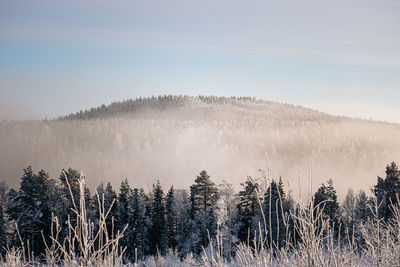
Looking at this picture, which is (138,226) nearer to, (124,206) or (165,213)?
(124,206)

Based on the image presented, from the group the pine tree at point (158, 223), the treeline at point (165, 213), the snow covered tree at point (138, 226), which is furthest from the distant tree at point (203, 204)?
the snow covered tree at point (138, 226)

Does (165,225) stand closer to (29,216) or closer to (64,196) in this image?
(64,196)

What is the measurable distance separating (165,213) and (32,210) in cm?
1562

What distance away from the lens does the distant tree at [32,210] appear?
27703mm

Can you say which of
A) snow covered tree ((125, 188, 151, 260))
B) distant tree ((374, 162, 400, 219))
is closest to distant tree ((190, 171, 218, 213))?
snow covered tree ((125, 188, 151, 260))

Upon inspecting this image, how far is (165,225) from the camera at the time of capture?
38938 mm

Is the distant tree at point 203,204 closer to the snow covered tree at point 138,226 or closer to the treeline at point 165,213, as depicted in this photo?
the treeline at point 165,213

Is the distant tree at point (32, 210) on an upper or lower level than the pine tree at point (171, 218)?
upper

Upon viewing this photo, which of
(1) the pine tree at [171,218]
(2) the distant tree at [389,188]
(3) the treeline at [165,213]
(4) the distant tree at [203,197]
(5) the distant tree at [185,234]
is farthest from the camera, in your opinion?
(1) the pine tree at [171,218]

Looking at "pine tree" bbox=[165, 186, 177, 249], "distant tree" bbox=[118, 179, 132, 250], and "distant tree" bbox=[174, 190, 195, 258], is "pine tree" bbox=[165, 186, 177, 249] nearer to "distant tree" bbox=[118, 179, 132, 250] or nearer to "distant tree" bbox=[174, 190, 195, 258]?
"distant tree" bbox=[174, 190, 195, 258]

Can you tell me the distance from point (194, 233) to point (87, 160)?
529 ft

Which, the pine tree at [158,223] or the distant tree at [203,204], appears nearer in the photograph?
the distant tree at [203,204]

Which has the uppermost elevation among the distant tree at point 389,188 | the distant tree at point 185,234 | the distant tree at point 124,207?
the distant tree at point 389,188

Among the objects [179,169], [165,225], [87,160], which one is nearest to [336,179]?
[179,169]
